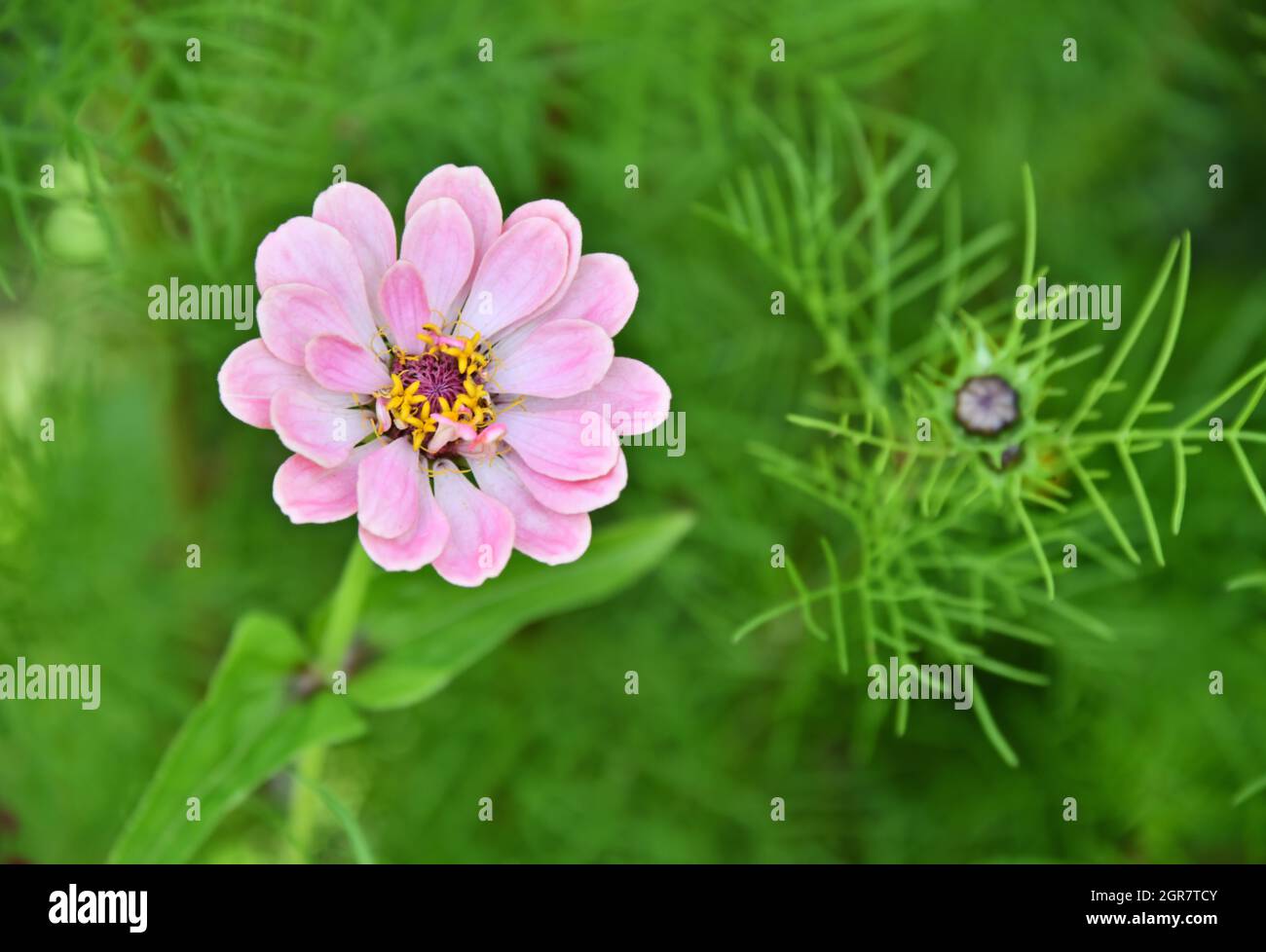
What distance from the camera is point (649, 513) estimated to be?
0.92 meters

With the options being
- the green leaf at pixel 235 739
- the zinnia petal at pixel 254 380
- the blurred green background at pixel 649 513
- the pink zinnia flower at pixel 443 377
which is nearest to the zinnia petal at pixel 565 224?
the pink zinnia flower at pixel 443 377

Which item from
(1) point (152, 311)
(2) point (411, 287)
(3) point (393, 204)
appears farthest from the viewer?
(3) point (393, 204)

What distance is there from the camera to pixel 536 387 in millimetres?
485

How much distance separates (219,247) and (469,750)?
429mm

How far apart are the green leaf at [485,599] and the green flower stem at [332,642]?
0.02 m

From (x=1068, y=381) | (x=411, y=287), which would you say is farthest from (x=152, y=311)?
(x=1068, y=381)

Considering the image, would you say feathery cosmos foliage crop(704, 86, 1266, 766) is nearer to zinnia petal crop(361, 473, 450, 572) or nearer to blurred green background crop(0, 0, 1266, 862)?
blurred green background crop(0, 0, 1266, 862)

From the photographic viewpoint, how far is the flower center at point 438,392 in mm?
473

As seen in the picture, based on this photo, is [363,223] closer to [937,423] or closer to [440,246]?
[440,246]

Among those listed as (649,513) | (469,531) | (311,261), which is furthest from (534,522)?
(649,513)

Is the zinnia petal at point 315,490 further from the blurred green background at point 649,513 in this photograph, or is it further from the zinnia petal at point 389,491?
the blurred green background at point 649,513

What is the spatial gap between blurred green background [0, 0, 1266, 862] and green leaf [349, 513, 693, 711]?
0.27 metres
